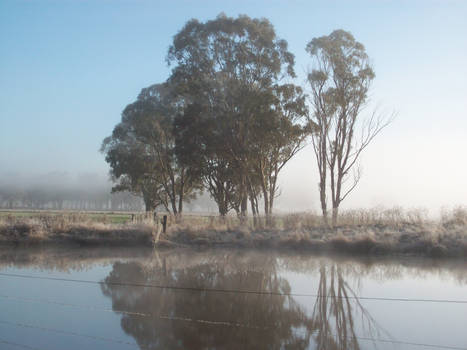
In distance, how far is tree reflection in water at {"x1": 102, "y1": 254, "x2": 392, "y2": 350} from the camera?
17.1 feet

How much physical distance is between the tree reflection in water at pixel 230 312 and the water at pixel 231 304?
2 centimetres

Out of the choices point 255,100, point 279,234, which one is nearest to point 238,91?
point 255,100

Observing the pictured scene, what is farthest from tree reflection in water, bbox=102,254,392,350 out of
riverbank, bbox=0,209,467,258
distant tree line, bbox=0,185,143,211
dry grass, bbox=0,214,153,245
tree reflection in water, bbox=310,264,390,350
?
distant tree line, bbox=0,185,143,211

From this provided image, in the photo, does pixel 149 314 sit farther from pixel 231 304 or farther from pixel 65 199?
pixel 65 199

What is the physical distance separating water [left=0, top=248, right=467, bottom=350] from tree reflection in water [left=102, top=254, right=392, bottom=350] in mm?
17

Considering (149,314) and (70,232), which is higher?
(70,232)

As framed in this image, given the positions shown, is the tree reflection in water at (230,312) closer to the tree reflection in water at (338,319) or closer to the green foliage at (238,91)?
the tree reflection in water at (338,319)

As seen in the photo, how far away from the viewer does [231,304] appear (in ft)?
22.6

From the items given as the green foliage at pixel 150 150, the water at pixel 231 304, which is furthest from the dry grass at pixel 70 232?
the green foliage at pixel 150 150

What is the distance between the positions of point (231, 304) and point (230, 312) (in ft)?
1.61

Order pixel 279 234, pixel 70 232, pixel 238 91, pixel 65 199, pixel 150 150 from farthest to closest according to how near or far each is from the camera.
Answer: pixel 65 199 < pixel 150 150 < pixel 238 91 < pixel 70 232 < pixel 279 234

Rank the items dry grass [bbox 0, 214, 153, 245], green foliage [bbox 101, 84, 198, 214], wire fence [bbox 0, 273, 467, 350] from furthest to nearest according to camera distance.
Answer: green foliage [bbox 101, 84, 198, 214], dry grass [bbox 0, 214, 153, 245], wire fence [bbox 0, 273, 467, 350]

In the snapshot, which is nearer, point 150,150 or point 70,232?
point 70,232

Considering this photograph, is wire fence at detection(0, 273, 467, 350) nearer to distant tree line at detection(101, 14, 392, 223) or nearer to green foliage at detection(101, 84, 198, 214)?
distant tree line at detection(101, 14, 392, 223)
